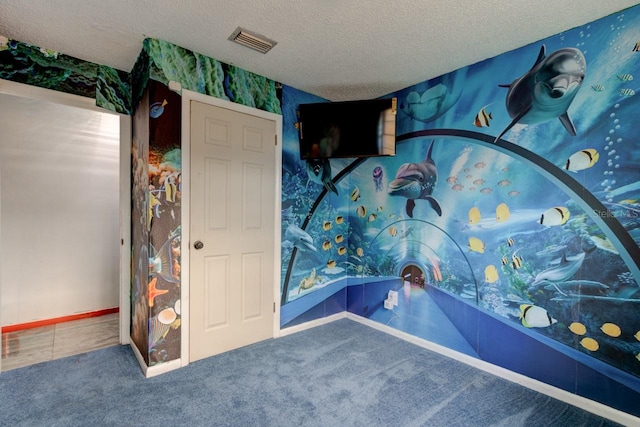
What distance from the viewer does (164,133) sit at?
2199 millimetres

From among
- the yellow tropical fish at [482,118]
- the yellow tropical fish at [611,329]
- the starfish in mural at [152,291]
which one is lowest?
the yellow tropical fish at [611,329]

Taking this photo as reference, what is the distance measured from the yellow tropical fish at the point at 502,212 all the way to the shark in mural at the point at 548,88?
0.60 metres

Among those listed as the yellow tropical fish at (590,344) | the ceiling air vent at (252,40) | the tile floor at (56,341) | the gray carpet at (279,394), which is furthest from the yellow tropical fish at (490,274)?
the tile floor at (56,341)

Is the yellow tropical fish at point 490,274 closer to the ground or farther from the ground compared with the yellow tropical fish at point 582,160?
closer to the ground

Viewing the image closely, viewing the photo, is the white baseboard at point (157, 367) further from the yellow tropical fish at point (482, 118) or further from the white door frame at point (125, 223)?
the yellow tropical fish at point (482, 118)

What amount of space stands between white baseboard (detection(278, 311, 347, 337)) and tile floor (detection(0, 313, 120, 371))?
160 centimetres

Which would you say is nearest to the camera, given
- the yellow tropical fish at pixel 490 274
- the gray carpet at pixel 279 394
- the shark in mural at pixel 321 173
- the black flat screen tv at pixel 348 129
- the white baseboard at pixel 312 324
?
the gray carpet at pixel 279 394

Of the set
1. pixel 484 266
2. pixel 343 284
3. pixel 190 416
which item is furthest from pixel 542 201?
pixel 190 416

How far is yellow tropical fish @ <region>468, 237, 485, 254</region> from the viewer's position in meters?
2.35

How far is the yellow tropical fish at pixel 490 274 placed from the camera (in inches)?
89.0

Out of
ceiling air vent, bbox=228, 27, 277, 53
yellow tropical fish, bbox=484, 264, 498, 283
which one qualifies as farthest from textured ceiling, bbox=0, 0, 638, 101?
yellow tropical fish, bbox=484, 264, 498, 283

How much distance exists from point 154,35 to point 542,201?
305cm

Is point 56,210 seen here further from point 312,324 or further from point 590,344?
point 590,344

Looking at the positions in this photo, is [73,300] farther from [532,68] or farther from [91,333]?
[532,68]
